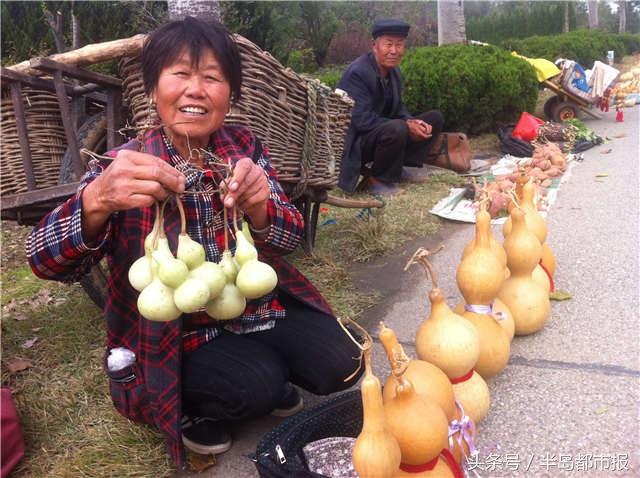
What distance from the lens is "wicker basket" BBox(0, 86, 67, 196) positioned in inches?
102

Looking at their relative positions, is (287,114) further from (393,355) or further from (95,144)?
(393,355)

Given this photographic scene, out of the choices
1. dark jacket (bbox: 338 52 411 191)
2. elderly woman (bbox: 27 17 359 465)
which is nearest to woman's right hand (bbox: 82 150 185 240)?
elderly woman (bbox: 27 17 359 465)

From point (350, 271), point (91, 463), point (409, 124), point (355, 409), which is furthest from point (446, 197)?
point (91, 463)

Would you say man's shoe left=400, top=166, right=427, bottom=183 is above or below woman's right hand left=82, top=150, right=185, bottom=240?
below

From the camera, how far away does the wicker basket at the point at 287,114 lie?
8.66ft

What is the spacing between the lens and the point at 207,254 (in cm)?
189

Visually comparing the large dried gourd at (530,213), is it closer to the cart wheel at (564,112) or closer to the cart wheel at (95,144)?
the cart wheel at (95,144)

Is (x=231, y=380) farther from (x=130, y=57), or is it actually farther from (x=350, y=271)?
(x=350, y=271)

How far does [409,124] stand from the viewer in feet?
18.3

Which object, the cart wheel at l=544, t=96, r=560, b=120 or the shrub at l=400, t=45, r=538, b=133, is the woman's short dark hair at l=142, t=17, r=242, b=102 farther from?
the cart wheel at l=544, t=96, r=560, b=120

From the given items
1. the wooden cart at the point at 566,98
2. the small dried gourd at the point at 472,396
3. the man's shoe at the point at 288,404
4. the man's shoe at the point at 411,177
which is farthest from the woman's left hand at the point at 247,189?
the wooden cart at the point at 566,98

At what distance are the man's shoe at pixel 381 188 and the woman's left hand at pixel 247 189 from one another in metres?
3.97

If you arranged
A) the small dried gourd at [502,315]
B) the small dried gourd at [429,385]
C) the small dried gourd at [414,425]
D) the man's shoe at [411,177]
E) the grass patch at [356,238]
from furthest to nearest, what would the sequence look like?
the man's shoe at [411,177] < the grass patch at [356,238] < the small dried gourd at [502,315] < the small dried gourd at [429,385] < the small dried gourd at [414,425]

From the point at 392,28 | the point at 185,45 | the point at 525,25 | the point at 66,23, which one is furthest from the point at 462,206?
the point at 525,25
